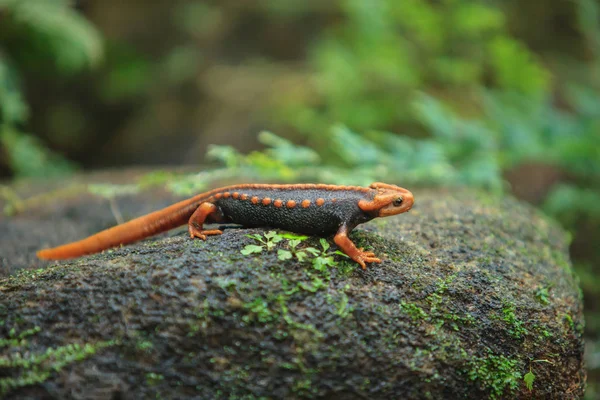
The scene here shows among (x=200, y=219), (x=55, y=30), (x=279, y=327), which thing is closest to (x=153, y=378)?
(x=279, y=327)

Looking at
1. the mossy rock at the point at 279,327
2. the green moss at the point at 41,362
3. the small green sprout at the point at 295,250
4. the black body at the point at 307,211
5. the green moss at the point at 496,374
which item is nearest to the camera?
the green moss at the point at 41,362

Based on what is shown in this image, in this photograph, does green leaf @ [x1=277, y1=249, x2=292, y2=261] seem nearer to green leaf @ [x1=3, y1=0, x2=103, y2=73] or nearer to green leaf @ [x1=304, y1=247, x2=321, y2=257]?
green leaf @ [x1=304, y1=247, x2=321, y2=257]

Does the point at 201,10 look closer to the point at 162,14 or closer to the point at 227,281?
the point at 162,14

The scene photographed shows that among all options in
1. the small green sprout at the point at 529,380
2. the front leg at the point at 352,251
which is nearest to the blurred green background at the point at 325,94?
the front leg at the point at 352,251

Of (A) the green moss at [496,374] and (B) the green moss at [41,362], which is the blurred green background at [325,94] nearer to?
(A) the green moss at [496,374]

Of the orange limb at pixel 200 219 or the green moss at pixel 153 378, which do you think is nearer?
the green moss at pixel 153 378

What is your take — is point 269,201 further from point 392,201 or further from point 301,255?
point 392,201

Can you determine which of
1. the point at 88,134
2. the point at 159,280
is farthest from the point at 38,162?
the point at 159,280
